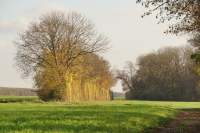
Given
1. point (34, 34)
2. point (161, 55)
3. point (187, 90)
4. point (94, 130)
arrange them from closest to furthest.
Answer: point (94, 130) → point (34, 34) → point (187, 90) → point (161, 55)

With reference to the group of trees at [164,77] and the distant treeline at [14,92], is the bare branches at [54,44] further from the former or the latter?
the distant treeline at [14,92]

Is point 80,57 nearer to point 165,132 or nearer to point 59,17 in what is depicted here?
point 59,17

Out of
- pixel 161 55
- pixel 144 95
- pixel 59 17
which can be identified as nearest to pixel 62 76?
pixel 59 17

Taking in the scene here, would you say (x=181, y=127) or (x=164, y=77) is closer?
(x=181, y=127)

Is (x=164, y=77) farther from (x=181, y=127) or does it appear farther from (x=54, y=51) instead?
(x=181, y=127)

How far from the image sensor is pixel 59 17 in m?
85.8

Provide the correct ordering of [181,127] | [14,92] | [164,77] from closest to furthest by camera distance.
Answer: [181,127] → [164,77] → [14,92]

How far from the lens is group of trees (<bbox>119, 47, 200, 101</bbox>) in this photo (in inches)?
5276

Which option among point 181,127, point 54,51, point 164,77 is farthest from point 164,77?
point 181,127

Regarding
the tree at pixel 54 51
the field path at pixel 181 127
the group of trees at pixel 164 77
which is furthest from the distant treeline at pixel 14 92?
the field path at pixel 181 127

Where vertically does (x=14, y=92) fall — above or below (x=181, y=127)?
above

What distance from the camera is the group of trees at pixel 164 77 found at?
134 metres

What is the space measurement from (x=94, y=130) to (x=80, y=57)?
64834 millimetres

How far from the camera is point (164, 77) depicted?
446 ft
